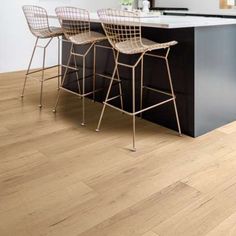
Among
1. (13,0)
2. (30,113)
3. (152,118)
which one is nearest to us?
(152,118)

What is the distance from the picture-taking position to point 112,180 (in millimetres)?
2148

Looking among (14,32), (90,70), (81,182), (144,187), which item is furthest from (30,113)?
(14,32)

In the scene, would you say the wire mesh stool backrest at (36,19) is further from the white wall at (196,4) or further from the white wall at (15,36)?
the white wall at (196,4)

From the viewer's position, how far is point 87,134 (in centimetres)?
289

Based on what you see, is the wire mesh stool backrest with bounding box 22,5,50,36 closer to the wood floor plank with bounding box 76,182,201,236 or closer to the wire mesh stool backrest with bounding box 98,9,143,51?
the wire mesh stool backrest with bounding box 98,9,143,51

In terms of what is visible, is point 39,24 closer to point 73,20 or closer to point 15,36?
point 73,20

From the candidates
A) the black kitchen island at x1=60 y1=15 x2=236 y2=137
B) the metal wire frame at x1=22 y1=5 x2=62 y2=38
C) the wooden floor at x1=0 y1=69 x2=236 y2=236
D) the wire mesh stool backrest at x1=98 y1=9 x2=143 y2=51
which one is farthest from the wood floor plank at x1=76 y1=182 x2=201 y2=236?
the metal wire frame at x1=22 y1=5 x2=62 y2=38

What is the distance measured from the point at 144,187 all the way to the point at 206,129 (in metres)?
1.10

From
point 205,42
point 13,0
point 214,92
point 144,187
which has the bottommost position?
point 144,187

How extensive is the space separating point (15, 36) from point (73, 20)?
2.53 metres

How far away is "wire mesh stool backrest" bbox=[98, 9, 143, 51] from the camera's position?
2.50 metres

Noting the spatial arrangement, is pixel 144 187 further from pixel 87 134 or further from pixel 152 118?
pixel 152 118

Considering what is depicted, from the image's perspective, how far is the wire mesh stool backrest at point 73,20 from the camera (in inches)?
122

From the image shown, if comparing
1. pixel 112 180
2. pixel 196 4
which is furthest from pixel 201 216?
pixel 196 4
